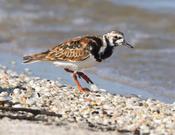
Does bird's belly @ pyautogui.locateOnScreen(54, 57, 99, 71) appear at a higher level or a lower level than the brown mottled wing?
lower

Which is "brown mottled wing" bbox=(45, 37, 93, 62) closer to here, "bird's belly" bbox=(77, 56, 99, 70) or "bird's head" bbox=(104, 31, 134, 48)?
"bird's belly" bbox=(77, 56, 99, 70)

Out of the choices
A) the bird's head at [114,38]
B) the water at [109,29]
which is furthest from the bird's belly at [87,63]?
the water at [109,29]

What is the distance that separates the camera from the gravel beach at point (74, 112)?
6.04 metres

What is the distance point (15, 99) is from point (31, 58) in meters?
1.05

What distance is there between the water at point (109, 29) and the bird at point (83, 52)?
1085 mm

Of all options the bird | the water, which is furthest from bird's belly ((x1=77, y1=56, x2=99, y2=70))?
the water

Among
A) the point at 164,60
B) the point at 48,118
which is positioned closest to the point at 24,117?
the point at 48,118

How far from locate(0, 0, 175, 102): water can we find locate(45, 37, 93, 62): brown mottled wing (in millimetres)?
1120

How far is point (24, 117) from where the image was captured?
633 centimetres

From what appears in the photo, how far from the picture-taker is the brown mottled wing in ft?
25.2

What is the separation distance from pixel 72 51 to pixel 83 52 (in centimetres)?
18

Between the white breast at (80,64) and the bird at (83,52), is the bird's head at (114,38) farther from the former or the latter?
the white breast at (80,64)

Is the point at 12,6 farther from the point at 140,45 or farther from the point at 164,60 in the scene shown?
the point at 164,60

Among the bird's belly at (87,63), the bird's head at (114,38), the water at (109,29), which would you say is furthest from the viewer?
the water at (109,29)
